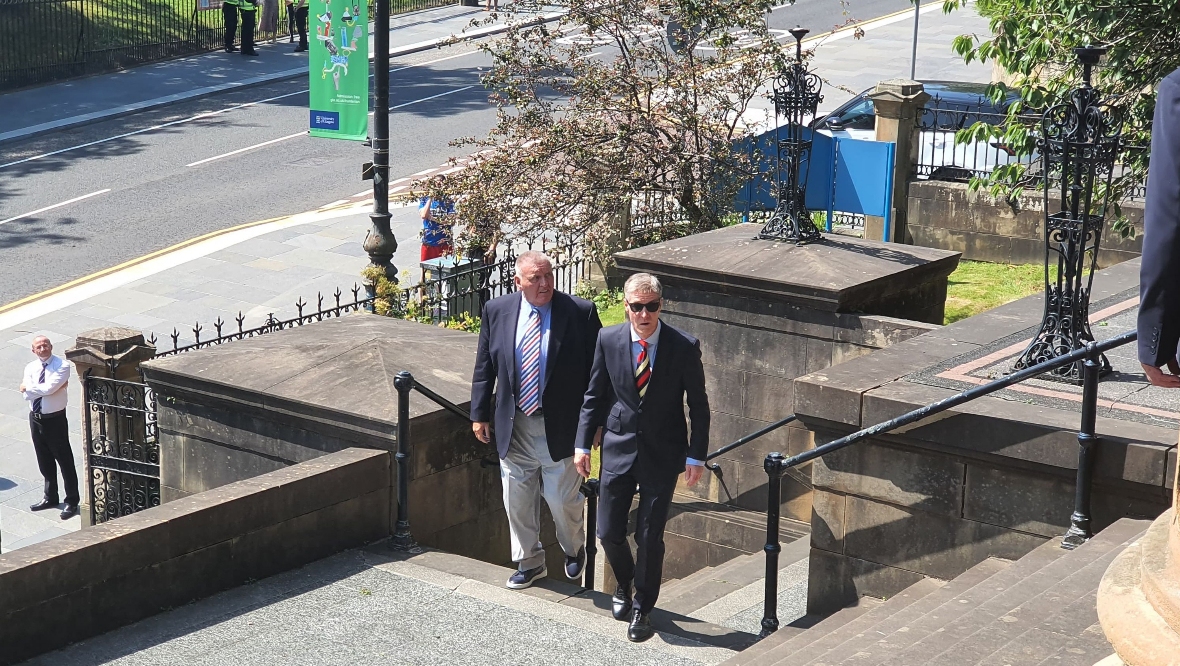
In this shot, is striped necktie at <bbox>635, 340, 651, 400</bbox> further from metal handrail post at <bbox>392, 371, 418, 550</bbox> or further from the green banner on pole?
the green banner on pole

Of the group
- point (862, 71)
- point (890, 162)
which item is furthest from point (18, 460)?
point (862, 71)

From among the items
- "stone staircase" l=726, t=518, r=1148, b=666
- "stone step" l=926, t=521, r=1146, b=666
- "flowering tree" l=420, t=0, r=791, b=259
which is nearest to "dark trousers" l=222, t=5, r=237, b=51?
"flowering tree" l=420, t=0, r=791, b=259

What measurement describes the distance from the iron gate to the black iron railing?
1845cm

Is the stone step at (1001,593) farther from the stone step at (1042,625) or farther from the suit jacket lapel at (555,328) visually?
the suit jacket lapel at (555,328)

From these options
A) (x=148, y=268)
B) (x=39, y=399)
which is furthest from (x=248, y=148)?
(x=39, y=399)

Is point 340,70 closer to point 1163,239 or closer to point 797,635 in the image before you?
point 797,635

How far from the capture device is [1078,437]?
6191 mm

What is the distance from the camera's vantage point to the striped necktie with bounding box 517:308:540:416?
6898mm

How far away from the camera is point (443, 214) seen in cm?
1439

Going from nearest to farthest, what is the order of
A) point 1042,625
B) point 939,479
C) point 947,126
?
1. point 1042,625
2. point 939,479
3. point 947,126

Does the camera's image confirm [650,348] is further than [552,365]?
No

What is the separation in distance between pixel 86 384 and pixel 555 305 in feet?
17.2

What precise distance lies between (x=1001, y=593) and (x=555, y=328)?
2.43 metres

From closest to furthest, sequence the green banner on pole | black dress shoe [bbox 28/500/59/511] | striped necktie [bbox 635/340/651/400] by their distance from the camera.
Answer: striped necktie [bbox 635/340/651/400]
black dress shoe [bbox 28/500/59/511]
the green banner on pole
